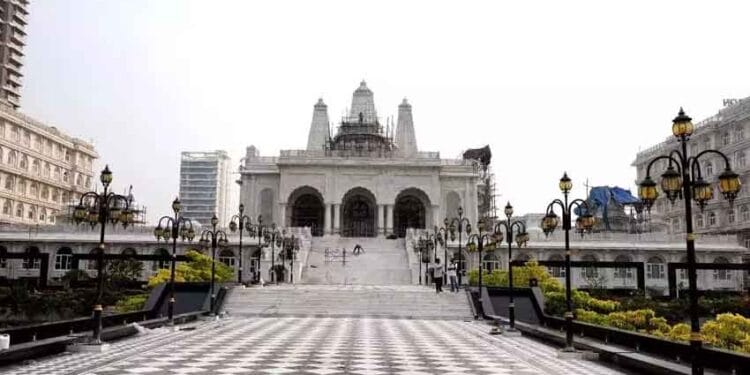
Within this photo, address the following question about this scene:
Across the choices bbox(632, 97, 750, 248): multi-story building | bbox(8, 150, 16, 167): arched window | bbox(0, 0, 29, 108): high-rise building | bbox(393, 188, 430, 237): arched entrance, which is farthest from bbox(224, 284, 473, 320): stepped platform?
bbox(0, 0, 29, 108): high-rise building

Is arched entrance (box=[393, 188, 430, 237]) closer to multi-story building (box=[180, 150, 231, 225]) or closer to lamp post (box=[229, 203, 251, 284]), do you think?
lamp post (box=[229, 203, 251, 284])

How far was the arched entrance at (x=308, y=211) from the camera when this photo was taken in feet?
219

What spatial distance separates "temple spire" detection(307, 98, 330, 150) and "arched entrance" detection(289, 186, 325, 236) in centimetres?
724

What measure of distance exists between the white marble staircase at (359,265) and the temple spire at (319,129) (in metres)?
20.7

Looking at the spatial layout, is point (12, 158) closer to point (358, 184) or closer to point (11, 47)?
point (11, 47)

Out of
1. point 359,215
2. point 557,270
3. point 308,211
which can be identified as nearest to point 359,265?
point 557,270

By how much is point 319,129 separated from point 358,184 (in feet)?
41.2

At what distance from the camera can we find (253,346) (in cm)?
1549

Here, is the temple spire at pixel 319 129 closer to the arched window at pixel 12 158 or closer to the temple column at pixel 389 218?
the temple column at pixel 389 218

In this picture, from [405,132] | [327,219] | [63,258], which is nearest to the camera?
[63,258]

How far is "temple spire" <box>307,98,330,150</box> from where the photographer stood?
7275 centimetres

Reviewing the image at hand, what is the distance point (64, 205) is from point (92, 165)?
10202 mm

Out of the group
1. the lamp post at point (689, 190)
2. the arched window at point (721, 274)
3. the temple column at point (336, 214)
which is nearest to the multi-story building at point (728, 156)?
the arched window at point (721, 274)

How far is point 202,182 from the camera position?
141 metres
